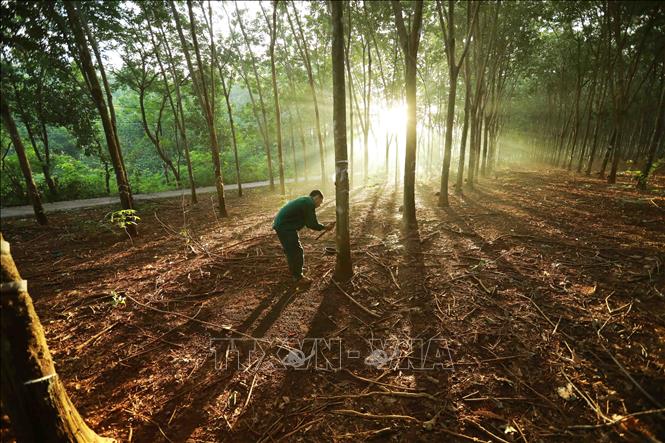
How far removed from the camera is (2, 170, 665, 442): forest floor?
247 centimetres

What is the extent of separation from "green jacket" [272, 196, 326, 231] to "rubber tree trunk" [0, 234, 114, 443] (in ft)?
11.1

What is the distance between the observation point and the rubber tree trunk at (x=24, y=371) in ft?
5.04

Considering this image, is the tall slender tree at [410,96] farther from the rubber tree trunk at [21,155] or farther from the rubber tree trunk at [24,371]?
the rubber tree trunk at [21,155]

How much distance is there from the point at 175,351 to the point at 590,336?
5.00 meters

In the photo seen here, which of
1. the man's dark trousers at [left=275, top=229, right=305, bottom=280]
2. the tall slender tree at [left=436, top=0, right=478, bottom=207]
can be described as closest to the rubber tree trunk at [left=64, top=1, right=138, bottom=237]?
the man's dark trousers at [left=275, top=229, right=305, bottom=280]

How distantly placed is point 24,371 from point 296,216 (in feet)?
12.3

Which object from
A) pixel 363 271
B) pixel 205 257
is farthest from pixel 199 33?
pixel 363 271

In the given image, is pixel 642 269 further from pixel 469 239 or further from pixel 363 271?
pixel 363 271

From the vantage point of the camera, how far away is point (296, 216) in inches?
198

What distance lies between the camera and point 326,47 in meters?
16.5

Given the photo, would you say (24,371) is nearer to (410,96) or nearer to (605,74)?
(410,96)

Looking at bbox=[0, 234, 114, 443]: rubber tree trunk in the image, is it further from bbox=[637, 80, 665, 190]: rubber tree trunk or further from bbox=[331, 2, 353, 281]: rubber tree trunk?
bbox=[637, 80, 665, 190]: rubber tree trunk

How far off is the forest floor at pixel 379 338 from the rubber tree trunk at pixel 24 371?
100 centimetres

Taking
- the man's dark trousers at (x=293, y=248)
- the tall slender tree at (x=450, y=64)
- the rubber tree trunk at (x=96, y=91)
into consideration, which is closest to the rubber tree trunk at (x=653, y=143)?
the tall slender tree at (x=450, y=64)
